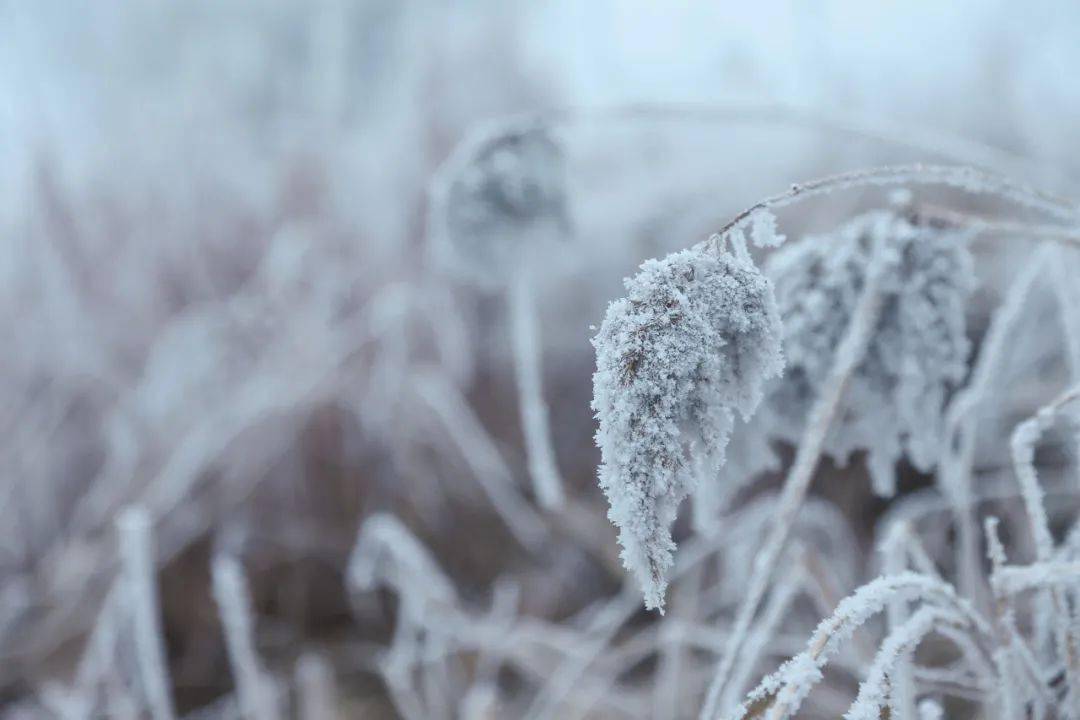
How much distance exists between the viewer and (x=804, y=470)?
0.46 m

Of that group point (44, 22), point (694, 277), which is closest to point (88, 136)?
point (44, 22)

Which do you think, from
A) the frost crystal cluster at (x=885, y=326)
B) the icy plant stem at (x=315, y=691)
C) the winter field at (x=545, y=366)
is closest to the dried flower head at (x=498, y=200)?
the winter field at (x=545, y=366)

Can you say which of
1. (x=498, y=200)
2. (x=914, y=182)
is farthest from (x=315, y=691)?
(x=914, y=182)

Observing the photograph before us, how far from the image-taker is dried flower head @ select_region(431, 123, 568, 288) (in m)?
0.67

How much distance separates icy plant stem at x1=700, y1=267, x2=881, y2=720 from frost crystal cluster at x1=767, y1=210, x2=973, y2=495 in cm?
2

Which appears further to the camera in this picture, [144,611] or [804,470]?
[144,611]

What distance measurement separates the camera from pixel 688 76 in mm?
2109

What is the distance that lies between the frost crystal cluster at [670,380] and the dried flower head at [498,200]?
1.03 feet

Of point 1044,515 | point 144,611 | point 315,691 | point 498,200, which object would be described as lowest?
point 315,691

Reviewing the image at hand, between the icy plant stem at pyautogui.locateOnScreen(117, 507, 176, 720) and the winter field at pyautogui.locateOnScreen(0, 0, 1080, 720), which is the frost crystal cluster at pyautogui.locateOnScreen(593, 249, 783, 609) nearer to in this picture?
the winter field at pyautogui.locateOnScreen(0, 0, 1080, 720)

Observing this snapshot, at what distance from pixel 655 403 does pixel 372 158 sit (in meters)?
1.95

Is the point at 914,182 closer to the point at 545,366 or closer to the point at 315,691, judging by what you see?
the point at 315,691

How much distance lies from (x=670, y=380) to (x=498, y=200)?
414 mm

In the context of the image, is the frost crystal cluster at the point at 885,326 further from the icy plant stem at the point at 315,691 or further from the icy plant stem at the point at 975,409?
the icy plant stem at the point at 315,691
